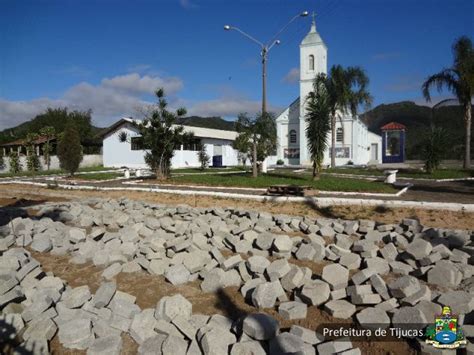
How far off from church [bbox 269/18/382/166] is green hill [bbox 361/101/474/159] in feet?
79.5

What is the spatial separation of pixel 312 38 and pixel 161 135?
87.5 feet

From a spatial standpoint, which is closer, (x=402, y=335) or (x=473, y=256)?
(x=402, y=335)

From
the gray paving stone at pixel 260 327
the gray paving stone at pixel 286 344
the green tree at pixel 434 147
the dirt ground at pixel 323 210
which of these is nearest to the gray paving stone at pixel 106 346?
the gray paving stone at pixel 260 327

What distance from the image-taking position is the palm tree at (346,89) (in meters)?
32.7

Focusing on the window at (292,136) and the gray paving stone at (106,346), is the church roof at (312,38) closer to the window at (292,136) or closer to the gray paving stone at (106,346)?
the window at (292,136)

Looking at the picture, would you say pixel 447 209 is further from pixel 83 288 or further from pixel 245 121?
pixel 245 121

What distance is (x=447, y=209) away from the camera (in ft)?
33.2

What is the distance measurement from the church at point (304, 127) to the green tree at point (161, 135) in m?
21.5

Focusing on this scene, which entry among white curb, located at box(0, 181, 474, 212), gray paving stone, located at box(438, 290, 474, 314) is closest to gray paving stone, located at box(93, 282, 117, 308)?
gray paving stone, located at box(438, 290, 474, 314)

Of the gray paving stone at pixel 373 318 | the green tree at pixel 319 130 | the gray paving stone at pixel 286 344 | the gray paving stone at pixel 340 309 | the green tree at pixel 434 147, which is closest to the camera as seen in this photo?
the gray paving stone at pixel 286 344

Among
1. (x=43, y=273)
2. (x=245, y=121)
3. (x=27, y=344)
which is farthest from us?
(x=245, y=121)

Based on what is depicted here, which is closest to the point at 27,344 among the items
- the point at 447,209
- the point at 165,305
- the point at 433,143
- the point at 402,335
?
the point at 165,305

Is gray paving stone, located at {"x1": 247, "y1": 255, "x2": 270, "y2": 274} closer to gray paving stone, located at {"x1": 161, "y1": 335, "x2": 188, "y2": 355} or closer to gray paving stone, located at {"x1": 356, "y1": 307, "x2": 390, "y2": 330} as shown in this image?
gray paving stone, located at {"x1": 356, "y1": 307, "x2": 390, "y2": 330}

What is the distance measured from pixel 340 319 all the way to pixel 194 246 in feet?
10.0
